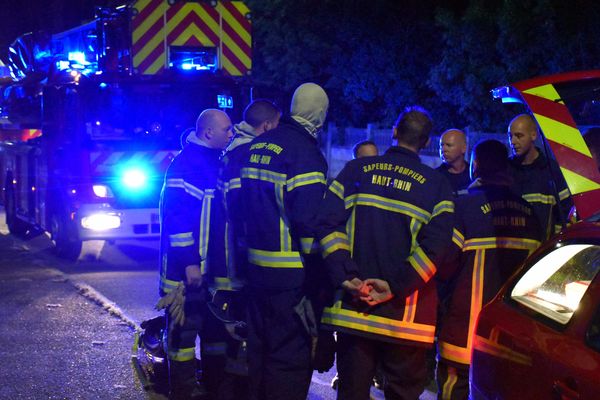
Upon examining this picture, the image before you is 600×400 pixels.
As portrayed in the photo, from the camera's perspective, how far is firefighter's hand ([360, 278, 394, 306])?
3.98 metres

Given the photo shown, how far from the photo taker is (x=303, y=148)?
14.3 ft

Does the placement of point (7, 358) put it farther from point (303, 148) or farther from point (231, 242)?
point (303, 148)

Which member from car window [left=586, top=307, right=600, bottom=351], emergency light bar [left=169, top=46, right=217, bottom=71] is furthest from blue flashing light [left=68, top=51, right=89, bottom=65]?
car window [left=586, top=307, right=600, bottom=351]

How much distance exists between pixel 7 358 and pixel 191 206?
2.51 metres

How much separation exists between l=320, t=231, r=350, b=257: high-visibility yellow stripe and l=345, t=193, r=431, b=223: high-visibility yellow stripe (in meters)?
0.18

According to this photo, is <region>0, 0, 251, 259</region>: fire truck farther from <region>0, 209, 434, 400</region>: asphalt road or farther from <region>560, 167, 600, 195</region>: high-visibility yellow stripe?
<region>560, 167, 600, 195</region>: high-visibility yellow stripe

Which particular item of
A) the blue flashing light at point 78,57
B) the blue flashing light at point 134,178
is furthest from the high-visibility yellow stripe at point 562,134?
the blue flashing light at point 78,57

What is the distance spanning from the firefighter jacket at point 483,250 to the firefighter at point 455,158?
1.78 meters

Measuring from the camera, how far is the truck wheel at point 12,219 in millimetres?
13445

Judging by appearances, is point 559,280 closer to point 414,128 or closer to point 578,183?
point 578,183

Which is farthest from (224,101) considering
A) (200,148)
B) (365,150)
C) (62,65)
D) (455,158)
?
(200,148)

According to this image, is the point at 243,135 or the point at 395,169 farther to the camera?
the point at 243,135

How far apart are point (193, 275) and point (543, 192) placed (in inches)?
80.1

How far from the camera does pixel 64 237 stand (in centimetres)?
1056
